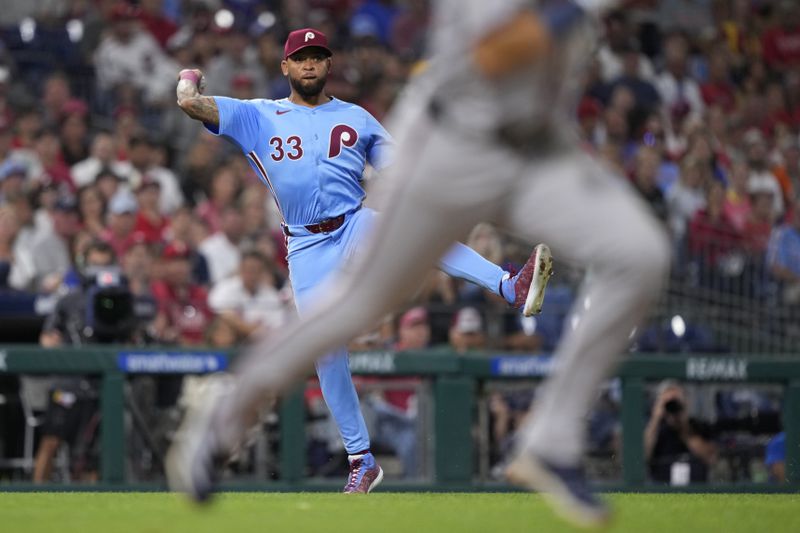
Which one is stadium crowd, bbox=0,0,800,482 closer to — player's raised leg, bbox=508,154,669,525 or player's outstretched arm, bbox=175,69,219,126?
player's outstretched arm, bbox=175,69,219,126

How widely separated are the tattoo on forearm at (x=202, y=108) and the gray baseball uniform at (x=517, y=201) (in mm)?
2875

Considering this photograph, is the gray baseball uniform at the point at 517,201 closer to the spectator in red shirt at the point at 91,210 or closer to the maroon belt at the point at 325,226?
the maroon belt at the point at 325,226

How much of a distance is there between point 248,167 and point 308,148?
22.9 feet

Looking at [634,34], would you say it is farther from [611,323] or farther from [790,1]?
[611,323]

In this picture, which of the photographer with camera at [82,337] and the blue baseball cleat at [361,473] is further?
the photographer with camera at [82,337]

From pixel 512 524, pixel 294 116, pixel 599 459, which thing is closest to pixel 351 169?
pixel 294 116

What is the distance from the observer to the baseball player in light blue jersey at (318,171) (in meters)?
7.80

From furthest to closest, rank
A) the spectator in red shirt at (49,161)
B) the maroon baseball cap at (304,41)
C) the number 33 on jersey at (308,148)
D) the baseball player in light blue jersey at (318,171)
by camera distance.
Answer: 1. the spectator in red shirt at (49,161)
2. the maroon baseball cap at (304,41)
3. the number 33 on jersey at (308,148)
4. the baseball player in light blue jersey at (318,171)

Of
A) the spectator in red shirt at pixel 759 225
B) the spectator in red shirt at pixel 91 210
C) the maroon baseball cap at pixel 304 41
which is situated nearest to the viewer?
the maroon baseball cap at pixel 304 41

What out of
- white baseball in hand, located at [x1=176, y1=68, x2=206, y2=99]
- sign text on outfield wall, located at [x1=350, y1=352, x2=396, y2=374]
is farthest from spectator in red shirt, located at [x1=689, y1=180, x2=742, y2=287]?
white baseball in hand, located at [x1=176, y1=68, x2=206, y2=99]

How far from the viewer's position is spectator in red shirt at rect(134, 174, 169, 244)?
13.6 m

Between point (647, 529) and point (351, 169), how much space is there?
335 cm

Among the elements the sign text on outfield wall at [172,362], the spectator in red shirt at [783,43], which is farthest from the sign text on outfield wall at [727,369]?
the spectator in red shirt at [783,43]

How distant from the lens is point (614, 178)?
5027 mm
